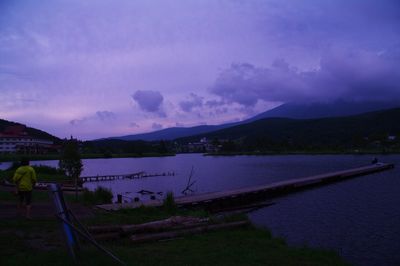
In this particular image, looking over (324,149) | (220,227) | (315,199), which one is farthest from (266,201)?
(324,149)

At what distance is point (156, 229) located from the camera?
1340 centimetres

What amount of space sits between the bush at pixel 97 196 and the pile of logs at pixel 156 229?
1016cm

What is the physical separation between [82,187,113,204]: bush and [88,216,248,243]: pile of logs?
10.2 meters

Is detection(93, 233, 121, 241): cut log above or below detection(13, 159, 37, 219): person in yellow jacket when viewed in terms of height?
below

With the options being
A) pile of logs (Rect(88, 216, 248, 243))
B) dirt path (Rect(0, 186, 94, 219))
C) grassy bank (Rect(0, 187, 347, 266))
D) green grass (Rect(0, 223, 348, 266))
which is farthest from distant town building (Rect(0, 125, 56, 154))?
green grass (Rect(0, 223, 348, 266))

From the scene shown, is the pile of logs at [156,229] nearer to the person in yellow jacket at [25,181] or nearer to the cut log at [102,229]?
the cut log at [102,229]

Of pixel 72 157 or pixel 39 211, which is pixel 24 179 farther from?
pixel 72 157

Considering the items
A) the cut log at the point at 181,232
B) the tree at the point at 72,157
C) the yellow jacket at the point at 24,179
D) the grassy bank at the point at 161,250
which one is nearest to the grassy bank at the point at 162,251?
the grassy bank at the point at 161,250

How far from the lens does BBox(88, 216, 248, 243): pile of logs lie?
1227 centimetres

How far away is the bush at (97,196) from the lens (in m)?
23.2

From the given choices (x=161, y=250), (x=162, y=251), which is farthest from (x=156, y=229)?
(x=162, y=251)

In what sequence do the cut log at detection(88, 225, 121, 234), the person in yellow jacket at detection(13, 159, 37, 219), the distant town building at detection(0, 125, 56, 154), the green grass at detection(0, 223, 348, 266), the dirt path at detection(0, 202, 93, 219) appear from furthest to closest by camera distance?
1. the distant town building at detection(0, 125, 56, 154)
2. the dirt path at detection(0, 202, 93, 219)
3. the person in yellow jacket at detection(13, 159, 37, 219)
4. the cut log at detection(88, 225, 121, 234)
5. the green grass at detection(0, 223, 348, 266)

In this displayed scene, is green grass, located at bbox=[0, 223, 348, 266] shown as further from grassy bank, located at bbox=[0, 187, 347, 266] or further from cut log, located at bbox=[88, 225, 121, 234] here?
cut log, located at bbox=[88, 225, 121, 234]

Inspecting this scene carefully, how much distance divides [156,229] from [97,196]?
1208 cm
